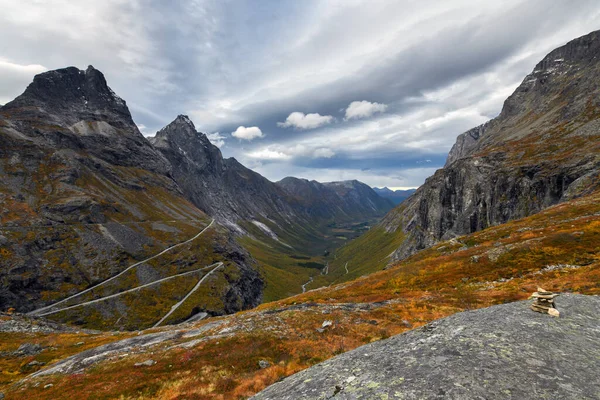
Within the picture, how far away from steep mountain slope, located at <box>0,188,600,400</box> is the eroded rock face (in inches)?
8.9

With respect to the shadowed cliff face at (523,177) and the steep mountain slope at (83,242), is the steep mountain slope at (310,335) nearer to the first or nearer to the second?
the shadowed cliff face at (523,177)

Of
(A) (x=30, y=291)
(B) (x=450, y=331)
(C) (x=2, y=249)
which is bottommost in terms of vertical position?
(A) (x=30, y=291)

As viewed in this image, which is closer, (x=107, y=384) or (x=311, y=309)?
(x=107, y=384)

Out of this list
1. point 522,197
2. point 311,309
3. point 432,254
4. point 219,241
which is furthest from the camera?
point 219,241

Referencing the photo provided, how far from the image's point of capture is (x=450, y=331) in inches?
521

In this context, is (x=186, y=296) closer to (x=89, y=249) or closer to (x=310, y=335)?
(x=89, y=249)

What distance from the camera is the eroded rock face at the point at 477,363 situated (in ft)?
26.3

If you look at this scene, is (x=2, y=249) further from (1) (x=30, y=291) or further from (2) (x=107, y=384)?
(2) (x=107, y=384)

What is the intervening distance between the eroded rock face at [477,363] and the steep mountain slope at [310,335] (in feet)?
0.74

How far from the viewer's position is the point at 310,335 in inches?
1005

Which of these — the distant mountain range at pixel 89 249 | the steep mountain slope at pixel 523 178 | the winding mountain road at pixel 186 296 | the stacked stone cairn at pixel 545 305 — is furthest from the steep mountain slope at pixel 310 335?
the distant mountain range at pixel 89 249

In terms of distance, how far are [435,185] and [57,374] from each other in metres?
182

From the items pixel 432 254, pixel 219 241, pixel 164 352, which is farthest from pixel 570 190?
pixel 219 241

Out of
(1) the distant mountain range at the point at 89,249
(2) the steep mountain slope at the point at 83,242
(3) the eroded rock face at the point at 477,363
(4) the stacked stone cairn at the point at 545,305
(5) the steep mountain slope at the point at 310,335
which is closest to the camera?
(3) the eroded rock face at the point at 477,363
